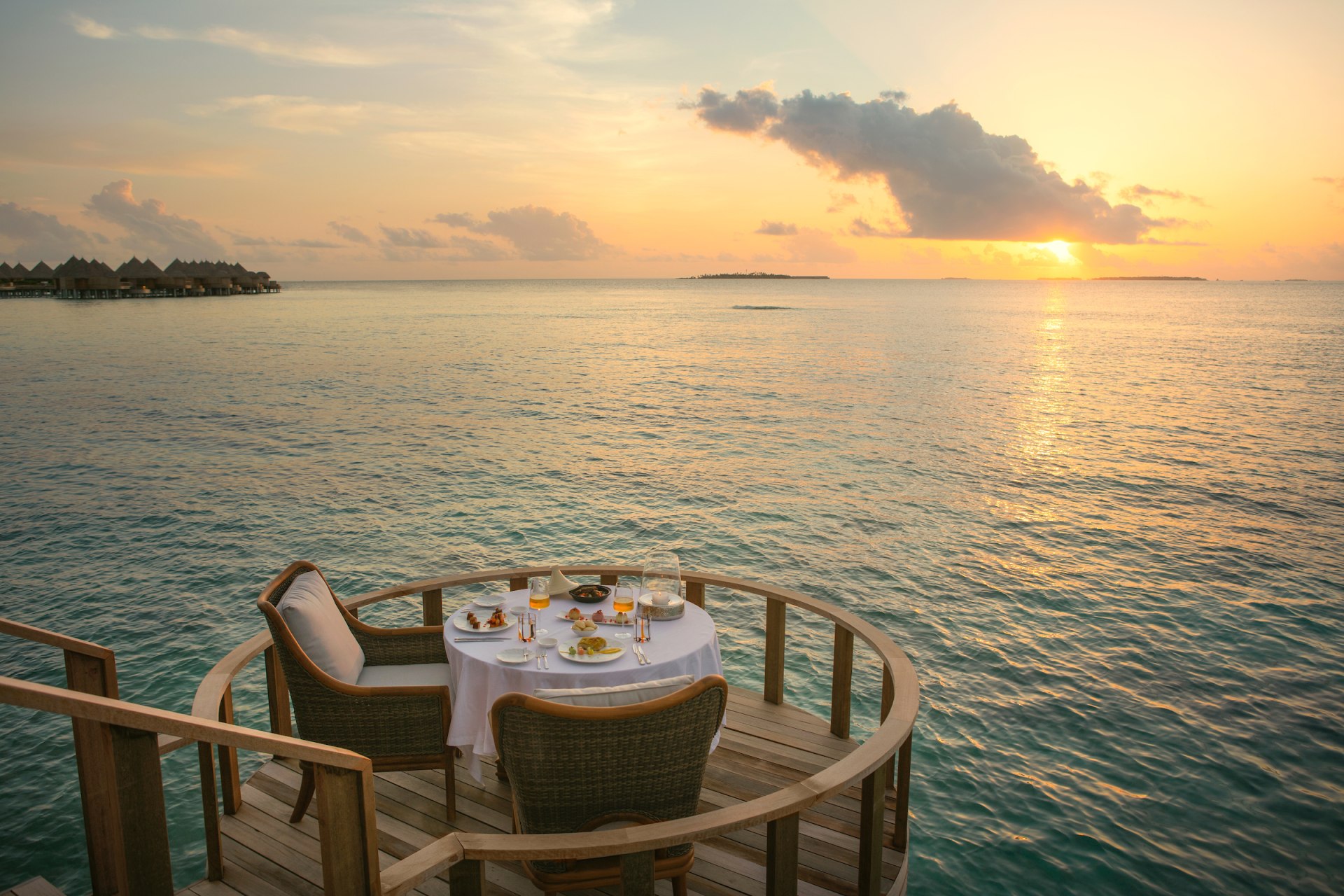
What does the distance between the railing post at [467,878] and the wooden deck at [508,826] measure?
1.22 meters


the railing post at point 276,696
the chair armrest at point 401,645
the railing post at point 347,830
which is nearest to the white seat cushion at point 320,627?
the chair armrest at point 401,645

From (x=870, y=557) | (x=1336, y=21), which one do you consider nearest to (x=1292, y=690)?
(x=870, y=557)

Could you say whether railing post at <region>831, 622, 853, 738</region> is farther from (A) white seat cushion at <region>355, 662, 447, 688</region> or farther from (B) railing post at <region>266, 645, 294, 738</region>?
(B) railing post at <region>266, 645, 294, 738</region>

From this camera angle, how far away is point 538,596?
447 centimetres

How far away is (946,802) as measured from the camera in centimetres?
619

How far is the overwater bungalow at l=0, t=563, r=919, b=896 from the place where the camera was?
2049 millimetres

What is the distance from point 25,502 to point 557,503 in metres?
10.4

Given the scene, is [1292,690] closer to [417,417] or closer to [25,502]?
[25,502]

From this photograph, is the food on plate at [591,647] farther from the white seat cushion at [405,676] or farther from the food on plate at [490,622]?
the white seat cushion at [405,676]

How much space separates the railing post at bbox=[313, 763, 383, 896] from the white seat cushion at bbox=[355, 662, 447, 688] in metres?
2.15

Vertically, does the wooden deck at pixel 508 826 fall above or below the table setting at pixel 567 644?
below

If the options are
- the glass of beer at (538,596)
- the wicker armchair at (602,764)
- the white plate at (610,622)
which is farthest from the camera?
the glass of beer at (538,596)

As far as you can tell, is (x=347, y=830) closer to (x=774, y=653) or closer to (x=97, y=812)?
(x=97, y=812)

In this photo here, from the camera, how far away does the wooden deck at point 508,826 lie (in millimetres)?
3570
